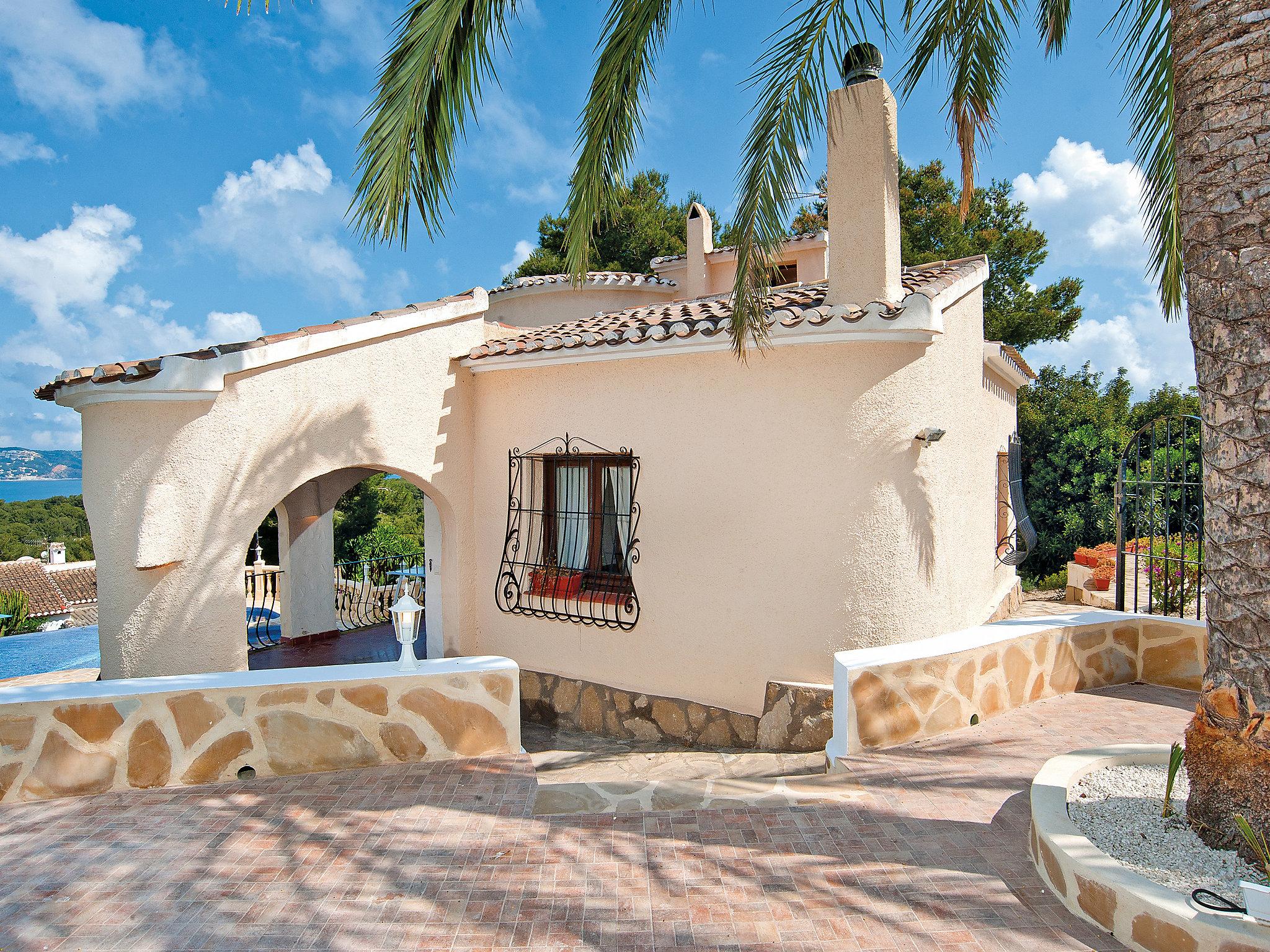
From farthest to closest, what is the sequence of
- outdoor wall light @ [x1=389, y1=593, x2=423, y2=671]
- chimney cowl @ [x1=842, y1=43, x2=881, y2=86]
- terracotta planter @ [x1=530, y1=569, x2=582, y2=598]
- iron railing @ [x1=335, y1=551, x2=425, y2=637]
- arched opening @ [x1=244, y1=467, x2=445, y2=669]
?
1. iron railing @ [x1=335, y1=551, x2=425, y2=637]
2. arched opening @ [x1=244, y1=467, x2=445, y2=669]
3. terracotta planter @ [x1=530, y1=569, x2=582, y2=598]
4. chimney cowl @ [x1=842, y1=43, x2=881, y2=86]
5. outdoor wall light @ [x1=389, y1=593, x2=423, y2=671]

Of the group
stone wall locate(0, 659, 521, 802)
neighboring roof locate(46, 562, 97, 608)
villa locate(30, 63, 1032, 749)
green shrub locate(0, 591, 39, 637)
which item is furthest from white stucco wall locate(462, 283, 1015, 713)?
neighboring roof locate(46, 562, 97, 608)

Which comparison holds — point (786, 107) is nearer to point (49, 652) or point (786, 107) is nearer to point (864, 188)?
point (864, 188)

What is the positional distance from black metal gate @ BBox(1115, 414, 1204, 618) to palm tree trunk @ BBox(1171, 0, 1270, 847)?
2.37 ft

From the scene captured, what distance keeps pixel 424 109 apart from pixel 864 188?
5349mm

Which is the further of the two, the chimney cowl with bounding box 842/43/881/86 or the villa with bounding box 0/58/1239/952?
the chimney cowl with bounding box 842/43/881/86

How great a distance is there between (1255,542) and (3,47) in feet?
188

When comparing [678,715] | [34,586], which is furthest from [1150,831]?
[34,586]

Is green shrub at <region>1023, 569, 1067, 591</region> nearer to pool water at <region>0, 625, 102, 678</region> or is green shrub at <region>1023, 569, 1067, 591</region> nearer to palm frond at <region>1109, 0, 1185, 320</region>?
palm frond at <region>1109, 0, 1185, 320</region>

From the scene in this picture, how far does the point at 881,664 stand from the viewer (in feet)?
21.1

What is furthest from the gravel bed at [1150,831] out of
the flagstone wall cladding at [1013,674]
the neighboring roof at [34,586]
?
the neighboring roof at [34,586]

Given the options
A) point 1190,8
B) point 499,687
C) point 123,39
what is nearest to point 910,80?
point 1190,8

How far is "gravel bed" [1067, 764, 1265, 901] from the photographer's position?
3.98 metres

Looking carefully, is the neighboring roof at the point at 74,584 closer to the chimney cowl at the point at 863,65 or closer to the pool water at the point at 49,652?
the pool water at the point at 49,652

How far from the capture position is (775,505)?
8.69 metres
